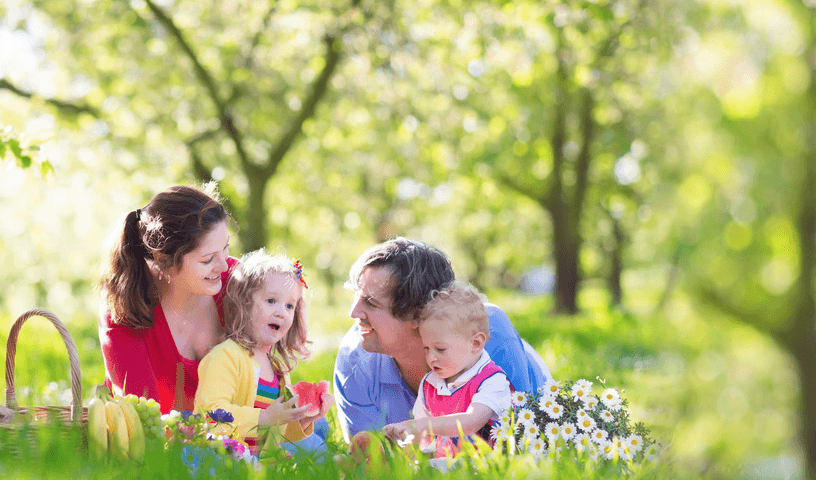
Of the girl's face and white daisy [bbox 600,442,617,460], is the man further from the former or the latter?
white daisy [bbox 600,442,617,460]

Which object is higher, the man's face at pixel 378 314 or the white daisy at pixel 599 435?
the man's face at pixel 378 314

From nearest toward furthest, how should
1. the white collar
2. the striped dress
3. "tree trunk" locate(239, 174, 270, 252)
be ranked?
the white collar, the striped dress, "tree trunk" locate(239, 174, 270, 252)

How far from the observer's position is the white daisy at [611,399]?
2.61 meters

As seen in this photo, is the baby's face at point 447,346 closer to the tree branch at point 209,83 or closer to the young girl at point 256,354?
the young girl at point 256,354

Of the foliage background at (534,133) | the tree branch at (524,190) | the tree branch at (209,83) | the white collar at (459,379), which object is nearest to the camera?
the white collar at (459,379)

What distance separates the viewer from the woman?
3.18 metres

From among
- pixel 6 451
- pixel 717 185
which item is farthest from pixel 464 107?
pixel 6 451

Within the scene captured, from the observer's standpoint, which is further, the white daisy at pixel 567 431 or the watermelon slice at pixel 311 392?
the watermelon slice at pixel 311 392

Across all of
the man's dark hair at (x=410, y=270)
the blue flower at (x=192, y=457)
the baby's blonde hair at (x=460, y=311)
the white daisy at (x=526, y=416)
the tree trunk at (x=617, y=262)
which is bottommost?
the tree trunk at (x=617, y=262)

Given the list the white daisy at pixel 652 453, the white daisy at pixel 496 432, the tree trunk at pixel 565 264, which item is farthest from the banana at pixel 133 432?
the tree trunk at pixel 565 264

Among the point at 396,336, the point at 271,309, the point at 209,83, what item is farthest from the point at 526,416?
the point at 209,83

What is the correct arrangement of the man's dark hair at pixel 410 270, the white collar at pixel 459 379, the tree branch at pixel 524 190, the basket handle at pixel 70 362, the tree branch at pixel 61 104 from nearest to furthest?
the basket handle at pixel 70 362, the white collar at pixel 459 379, the man's dark hair at pixel 410 270, the tree branch at pixel 61 104, the tree branch at pixel 524 190

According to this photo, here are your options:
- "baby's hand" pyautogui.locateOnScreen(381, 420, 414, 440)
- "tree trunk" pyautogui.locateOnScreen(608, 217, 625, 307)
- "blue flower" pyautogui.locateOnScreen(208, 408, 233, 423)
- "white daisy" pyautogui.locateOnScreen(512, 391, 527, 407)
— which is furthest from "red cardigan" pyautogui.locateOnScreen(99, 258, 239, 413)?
"tree trunk" pyautogui.locateOnScreen(608, 217, 625, 307)

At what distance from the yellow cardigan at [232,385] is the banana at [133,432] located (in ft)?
1.84
